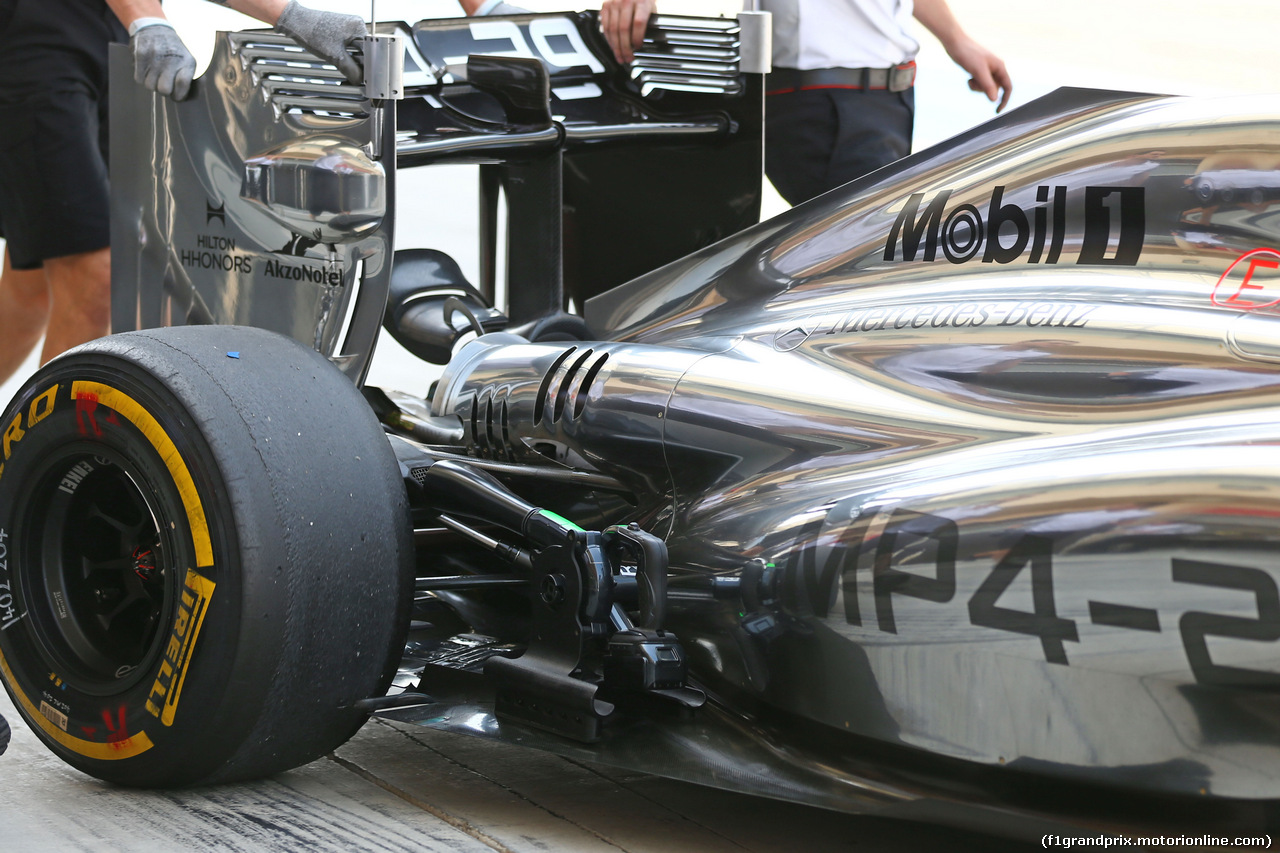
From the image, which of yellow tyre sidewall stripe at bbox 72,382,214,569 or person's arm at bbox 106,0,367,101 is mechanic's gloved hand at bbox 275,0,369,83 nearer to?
person's arm at bbox 106,0,367,101

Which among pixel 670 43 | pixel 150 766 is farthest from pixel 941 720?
pixel 670 43

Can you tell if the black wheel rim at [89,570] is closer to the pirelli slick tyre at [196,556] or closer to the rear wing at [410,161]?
the pirelli slick tyre at [196,556]

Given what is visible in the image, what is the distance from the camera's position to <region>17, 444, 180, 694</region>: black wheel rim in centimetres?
220

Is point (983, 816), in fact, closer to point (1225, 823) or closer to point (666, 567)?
point (1225, 823)

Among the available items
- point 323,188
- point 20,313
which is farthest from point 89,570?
point 20,313

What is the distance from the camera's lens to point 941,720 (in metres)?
1.73

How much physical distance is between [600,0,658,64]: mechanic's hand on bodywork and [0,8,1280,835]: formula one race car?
74 cm

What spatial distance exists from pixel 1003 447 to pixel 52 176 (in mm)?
2551

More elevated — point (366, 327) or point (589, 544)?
point (366, 327)

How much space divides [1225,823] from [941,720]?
1.04 ft

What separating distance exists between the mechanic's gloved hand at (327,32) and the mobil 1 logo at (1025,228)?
0.98 m

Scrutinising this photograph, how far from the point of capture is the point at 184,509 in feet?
6.54

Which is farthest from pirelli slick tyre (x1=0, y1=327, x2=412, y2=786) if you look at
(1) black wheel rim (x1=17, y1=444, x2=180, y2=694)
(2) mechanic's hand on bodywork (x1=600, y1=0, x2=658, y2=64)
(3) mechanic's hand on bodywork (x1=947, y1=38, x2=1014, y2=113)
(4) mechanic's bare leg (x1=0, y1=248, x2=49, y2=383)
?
(3) mechanic's hand on bodywork (x1=947, y1=38, x2=1014, y2=113)

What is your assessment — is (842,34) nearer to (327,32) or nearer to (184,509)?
(327,32)
